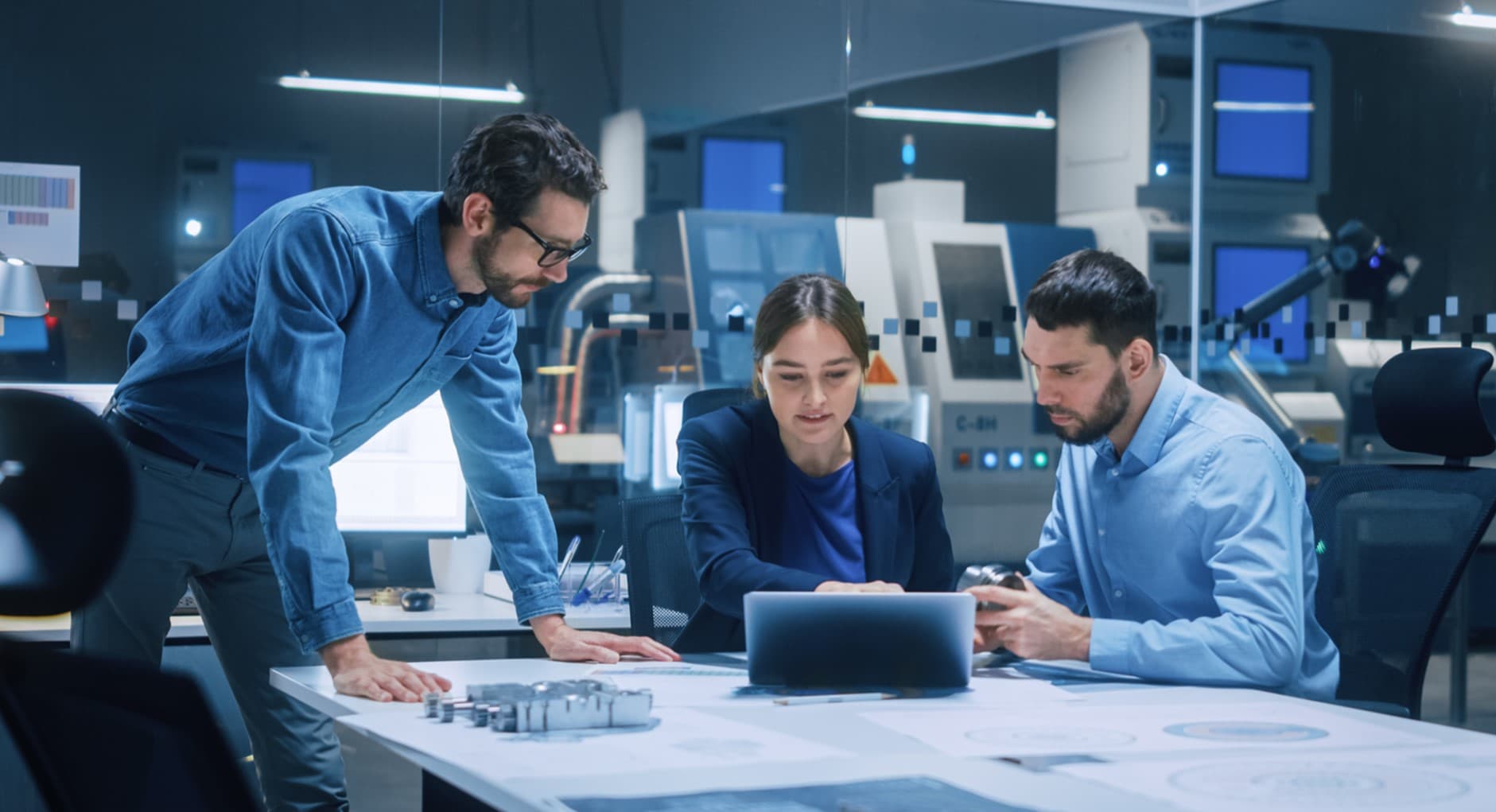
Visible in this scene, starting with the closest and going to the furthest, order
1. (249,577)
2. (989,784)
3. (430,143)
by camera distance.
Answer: (989,784), (249,577), (430,143)

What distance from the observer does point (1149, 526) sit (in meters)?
1.98

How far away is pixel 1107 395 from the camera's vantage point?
2.04m

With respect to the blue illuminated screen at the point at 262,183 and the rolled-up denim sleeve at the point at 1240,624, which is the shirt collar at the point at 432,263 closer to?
the rolled-up denim sleeve at the point at 1240,624

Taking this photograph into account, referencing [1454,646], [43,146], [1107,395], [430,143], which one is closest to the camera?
[1107,395]

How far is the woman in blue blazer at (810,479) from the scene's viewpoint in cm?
222

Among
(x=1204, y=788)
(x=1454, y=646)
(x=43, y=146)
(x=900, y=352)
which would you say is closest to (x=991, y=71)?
(x=900, y=352)

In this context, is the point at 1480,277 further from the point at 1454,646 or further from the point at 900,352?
the point at 900,352

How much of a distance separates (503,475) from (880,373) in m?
2.53

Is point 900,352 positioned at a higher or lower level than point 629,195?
lower

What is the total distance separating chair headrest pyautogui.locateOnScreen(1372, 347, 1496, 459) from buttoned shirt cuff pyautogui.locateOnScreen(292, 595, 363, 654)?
1.66 meters

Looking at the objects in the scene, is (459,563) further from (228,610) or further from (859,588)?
(859,588)

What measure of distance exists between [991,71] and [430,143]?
1.88 m

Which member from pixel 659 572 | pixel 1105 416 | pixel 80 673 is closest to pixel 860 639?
pixel 1105 416

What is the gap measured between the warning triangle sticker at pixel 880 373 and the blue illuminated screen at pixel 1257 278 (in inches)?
44.7
